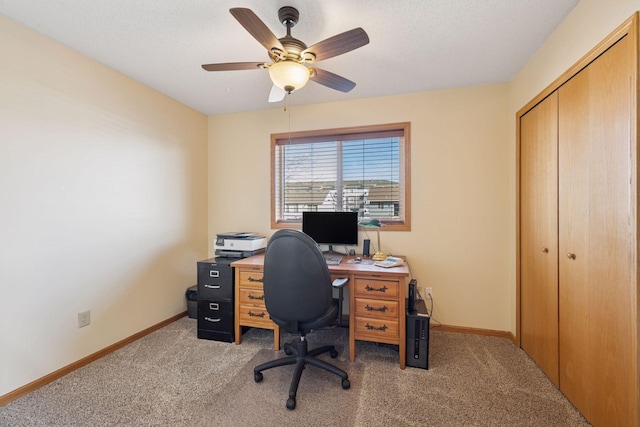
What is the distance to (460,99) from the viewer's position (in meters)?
2.62

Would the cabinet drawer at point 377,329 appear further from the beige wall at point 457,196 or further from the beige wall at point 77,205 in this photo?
the beige wall at point 77,205

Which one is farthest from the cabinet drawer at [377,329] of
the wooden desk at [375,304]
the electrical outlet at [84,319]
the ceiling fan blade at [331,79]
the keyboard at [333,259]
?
the electrical outlet at [84,319]

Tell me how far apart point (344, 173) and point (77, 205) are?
7.94 feet

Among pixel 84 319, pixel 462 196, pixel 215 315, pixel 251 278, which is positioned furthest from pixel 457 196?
pixel 84 319

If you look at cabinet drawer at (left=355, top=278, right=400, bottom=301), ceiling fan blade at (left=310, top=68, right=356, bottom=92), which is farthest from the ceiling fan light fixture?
cabinet drawer at (left=355, top=278, right=400, bottom=301)

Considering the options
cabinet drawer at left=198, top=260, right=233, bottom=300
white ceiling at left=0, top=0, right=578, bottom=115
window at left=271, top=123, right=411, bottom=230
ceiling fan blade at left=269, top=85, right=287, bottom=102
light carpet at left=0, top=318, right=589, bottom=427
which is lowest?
light carpet at left=0, top=318, right=589, bottom=427

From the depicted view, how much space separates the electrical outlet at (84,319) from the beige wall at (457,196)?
2609mm

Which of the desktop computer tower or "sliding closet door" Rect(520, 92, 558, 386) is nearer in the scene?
"sliding closet door" Rect(520, 92, 558, 386)

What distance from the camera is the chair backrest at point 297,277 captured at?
1.67 m

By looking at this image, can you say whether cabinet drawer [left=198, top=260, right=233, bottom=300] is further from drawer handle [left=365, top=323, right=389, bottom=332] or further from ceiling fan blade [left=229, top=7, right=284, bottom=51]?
ceiling fan blade [left=229, top=7, right=284, bottom=51]

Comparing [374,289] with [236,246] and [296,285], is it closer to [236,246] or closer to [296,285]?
[296,285]

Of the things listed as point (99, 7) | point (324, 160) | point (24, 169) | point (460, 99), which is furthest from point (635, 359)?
point (24, 169)

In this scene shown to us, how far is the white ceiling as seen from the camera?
5.16ft

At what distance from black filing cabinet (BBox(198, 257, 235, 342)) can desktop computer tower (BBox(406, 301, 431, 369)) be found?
1.58 m
